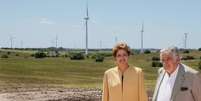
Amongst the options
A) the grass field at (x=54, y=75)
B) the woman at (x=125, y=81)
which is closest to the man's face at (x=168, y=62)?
the woman at (x=125, y=81)

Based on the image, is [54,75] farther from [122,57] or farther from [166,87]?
[166,87]

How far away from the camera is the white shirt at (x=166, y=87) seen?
6352 mm

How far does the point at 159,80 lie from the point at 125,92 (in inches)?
17.5

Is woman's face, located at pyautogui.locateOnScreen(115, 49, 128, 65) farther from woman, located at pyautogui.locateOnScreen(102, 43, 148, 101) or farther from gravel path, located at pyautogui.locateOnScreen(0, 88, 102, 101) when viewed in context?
gravel path, located at pyautogui.locateOnScreen(0, 88, 102, 101)

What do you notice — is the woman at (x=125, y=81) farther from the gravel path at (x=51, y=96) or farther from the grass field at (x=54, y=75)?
the grass field at (x=54, y=75)

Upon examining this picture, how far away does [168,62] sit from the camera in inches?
247

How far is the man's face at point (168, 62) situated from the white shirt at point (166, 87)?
0.22 feet

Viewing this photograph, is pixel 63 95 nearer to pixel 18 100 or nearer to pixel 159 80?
pixel 18 100

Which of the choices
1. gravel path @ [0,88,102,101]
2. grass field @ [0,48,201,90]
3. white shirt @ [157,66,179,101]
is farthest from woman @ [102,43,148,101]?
grass field @ [0,48,201,90]

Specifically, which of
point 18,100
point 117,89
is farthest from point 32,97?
point 117,89

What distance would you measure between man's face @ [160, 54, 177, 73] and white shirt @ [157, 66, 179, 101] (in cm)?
7

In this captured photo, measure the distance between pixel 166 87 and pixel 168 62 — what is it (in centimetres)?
35

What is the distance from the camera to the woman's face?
6.55 meters

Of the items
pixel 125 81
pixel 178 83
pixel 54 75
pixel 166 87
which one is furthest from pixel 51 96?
pixel 54 75
